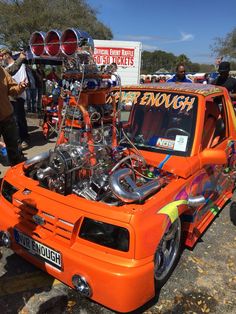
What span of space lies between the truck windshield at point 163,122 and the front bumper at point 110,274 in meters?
1.38

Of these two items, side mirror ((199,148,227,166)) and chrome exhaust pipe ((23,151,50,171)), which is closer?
side mirror ((199,148,227,166))

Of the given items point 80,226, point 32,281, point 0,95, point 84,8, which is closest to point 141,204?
point 80,226

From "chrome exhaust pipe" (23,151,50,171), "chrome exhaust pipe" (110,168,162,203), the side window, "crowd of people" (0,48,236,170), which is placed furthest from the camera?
"crowd of people" (0,48,236,170)

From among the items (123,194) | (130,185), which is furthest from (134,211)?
(130,185)

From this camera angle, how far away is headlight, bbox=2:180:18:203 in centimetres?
309

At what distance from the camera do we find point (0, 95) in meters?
4.39

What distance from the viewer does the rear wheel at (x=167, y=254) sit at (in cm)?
272

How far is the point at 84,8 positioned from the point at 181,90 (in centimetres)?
2552

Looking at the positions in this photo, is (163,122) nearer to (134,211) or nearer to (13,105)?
(134,211)

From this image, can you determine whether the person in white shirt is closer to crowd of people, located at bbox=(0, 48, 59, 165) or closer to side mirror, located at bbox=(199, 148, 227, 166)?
crowd of people, located at bbox=(0, 48, 59, 165)

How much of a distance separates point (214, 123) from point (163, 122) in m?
0.85

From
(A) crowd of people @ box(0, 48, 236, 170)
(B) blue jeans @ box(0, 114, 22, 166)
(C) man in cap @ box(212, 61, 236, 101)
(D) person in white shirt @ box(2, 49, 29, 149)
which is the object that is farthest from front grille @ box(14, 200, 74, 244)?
(C) man in cap @ box(212, 61, 236, 101)

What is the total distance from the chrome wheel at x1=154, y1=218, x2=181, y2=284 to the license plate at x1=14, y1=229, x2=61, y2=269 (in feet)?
2.64

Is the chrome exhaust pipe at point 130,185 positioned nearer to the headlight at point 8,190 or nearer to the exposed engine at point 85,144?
Answer: the exposed engine at point 85,144
